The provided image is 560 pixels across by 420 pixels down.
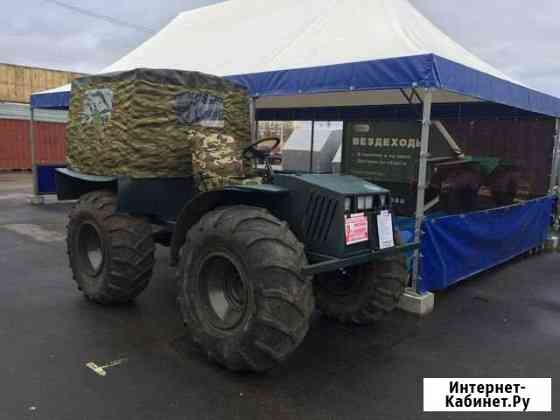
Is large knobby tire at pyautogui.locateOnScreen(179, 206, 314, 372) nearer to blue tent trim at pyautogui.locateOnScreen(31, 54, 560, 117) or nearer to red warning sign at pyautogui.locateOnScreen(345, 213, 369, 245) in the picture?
red warning sign at pyautogui.locateOnScreen(345, 213, 369, 245)

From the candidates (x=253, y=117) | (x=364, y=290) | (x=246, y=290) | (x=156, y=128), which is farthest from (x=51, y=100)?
(x=246, y=290)

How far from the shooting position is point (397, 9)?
7254 mm

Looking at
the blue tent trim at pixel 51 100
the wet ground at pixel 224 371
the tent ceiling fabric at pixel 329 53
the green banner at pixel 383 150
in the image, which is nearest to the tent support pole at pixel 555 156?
the tent ceiling fabric at pixel 329 53

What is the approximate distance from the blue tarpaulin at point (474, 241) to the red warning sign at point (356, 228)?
1628mm

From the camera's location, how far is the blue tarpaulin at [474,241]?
5.00m

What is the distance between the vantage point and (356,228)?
11.0ft

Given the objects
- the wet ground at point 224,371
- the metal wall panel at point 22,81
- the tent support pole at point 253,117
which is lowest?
the wet ground at point 224,371

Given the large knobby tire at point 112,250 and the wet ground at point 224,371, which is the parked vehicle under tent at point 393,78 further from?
the large knobby tire at point 112,250

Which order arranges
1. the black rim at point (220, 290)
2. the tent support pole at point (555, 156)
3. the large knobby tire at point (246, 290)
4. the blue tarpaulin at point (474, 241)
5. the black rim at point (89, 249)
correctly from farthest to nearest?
1. the tent support pole at point (555, 156)
2. the blue tarpaulin at point (474, 241)
3. the black rim at point (89, 249)
4. the black rim at point (220, 290)
5. the large knobby tire at point (246, 290)

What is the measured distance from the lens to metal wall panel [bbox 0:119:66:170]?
69.1 feet

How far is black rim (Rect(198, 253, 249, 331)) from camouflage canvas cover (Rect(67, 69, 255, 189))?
0.73 meters

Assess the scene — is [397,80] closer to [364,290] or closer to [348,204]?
[348,204]

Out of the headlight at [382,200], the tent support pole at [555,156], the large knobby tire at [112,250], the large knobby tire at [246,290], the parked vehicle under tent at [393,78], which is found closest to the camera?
the large knobby tire at [246,290]

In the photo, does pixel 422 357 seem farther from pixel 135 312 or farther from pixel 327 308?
pixel 135 312
